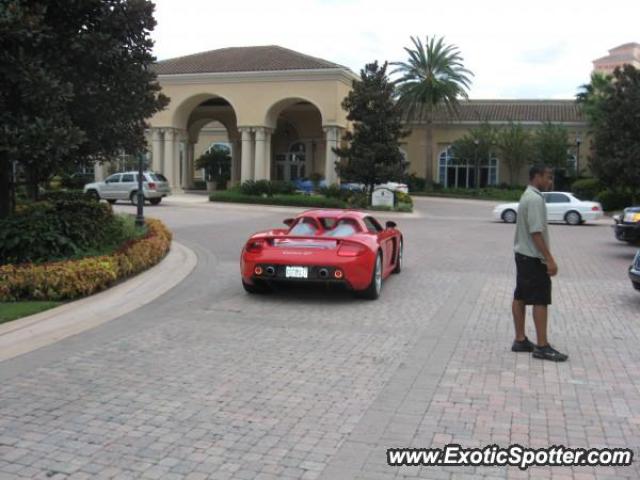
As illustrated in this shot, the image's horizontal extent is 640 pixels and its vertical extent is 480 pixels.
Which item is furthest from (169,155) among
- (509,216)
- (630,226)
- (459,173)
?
(630,226)

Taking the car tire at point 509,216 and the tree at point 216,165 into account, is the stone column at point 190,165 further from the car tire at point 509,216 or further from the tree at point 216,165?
the car tire at point 509,216

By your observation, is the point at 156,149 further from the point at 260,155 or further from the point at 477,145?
the point at 477,145

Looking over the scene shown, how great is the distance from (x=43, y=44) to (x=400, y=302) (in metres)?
6.69

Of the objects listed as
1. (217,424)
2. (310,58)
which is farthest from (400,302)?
(310,58)

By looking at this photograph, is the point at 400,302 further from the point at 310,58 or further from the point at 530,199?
the point at 310,58

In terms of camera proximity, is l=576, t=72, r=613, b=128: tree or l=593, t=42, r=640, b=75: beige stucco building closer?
l=576, t=72, r=613, b=128: tree

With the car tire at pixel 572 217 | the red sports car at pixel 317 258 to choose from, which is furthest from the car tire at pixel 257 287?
the car tire at pixel 572 217

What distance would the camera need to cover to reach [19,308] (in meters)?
8.00

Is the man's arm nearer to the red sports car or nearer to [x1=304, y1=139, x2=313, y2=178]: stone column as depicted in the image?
the red sports car

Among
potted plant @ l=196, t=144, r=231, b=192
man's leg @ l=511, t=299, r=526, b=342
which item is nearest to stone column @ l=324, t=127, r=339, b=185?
potted plant @ l=196, t=144, r=231, b=192

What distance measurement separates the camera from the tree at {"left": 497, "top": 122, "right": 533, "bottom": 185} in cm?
4734

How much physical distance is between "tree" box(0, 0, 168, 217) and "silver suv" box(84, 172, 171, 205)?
65.0 feet

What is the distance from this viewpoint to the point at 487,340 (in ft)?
22.8

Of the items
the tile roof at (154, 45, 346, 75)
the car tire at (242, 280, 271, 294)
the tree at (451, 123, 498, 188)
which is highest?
the tile roof at (154, 45, 346, 75)
